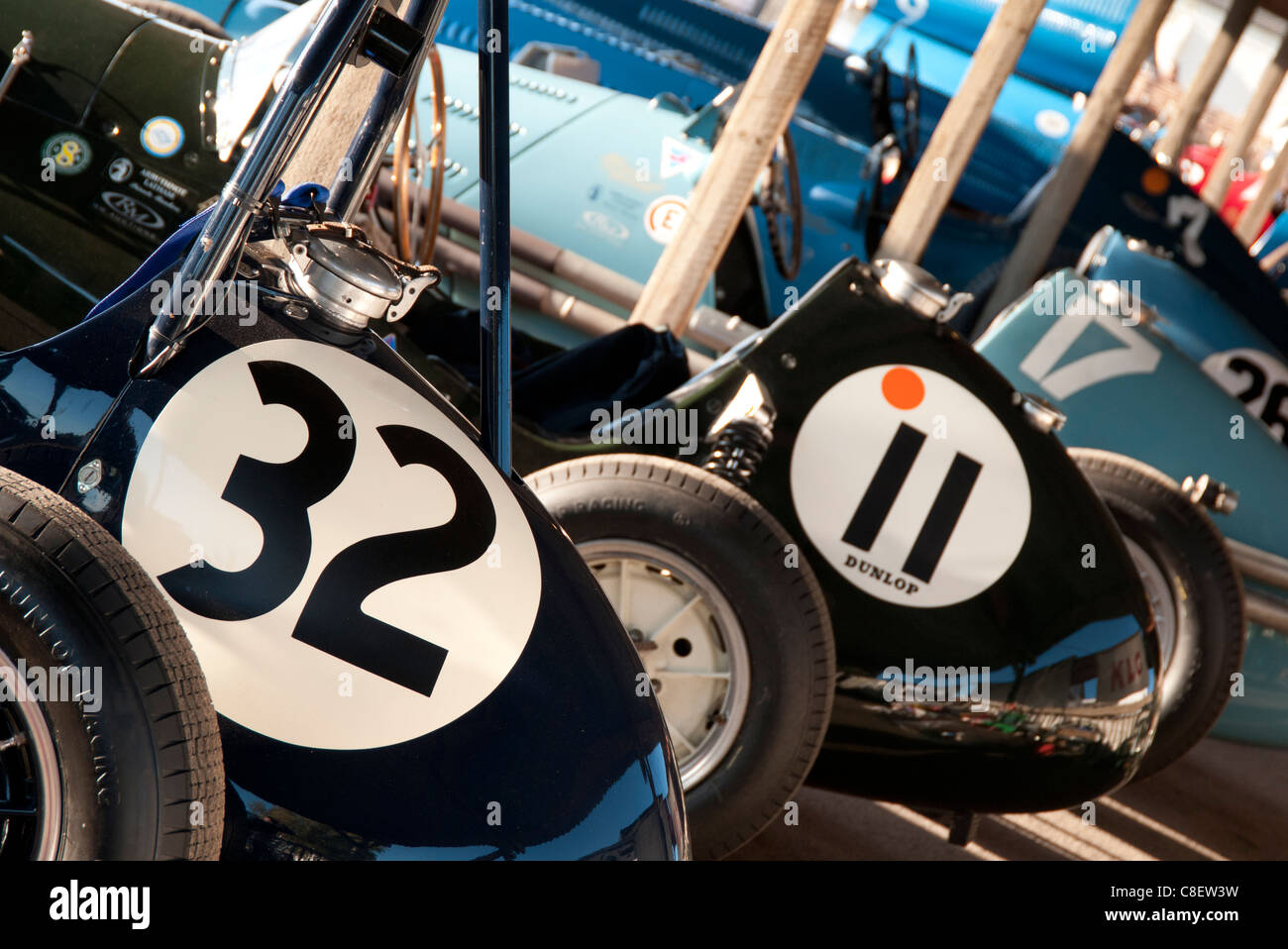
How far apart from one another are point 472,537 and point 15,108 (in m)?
2.02

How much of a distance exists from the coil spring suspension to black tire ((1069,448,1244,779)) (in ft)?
4.84

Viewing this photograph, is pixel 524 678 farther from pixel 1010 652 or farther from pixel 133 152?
pixel 133 152

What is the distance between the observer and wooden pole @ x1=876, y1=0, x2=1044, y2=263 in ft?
15.2

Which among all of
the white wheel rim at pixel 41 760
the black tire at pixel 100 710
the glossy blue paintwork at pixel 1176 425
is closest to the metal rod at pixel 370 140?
the black tire at pixel 100 710

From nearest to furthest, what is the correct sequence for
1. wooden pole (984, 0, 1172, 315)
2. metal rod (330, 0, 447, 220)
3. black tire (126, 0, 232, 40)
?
metal rod (330, 0, 447, 220), black tire (126, 0, 232, 40), wooden pole (984, 0, 1172, 315)

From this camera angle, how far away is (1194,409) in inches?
173

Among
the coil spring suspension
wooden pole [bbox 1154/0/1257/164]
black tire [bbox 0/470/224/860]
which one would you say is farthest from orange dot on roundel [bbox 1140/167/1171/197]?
black tire [bbox 0/470/224/860]

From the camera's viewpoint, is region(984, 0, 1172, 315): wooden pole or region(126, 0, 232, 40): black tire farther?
region(984, 0, 1172, 315): wooden pole

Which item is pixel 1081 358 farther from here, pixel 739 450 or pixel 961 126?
pixel 739 450

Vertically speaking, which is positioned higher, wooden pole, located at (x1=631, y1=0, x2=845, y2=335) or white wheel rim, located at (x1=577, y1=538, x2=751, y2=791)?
wooden pole, located at (x1=631, y1=0, x2=845, y2=335)

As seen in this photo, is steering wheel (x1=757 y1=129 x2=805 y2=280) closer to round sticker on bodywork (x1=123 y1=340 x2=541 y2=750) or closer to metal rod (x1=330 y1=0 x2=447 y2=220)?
metal rod (x1=330 y1=0 x2=447 y2=220)

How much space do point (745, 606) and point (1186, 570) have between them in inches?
76.6
